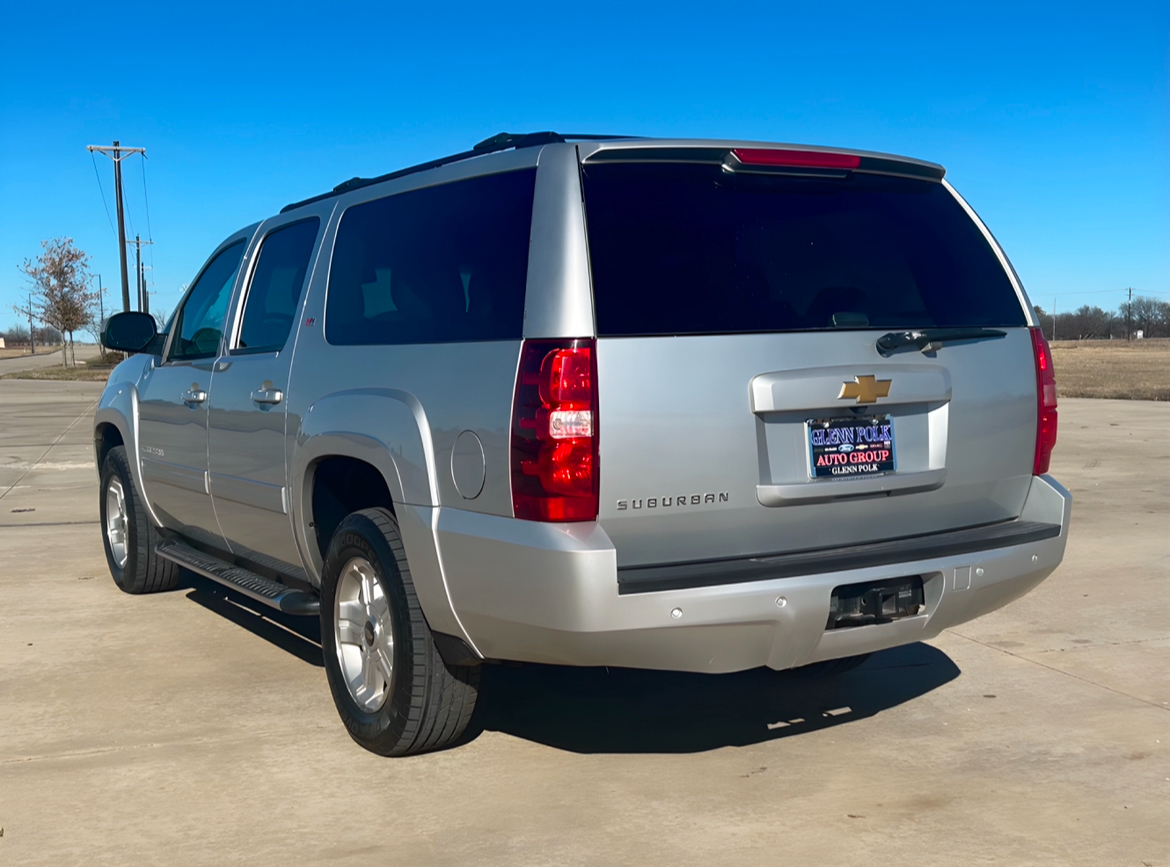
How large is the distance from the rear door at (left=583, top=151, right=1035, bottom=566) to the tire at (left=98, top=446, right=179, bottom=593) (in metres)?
4.14

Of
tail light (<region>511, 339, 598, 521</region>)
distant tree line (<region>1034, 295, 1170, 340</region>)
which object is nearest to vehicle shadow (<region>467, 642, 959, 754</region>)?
tail light (<region>511, 339, 598, 521</region>)

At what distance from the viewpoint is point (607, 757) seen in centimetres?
430

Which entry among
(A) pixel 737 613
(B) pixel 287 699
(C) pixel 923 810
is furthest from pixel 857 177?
(B) pixel 287 699

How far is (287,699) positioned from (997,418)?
2.96 meters

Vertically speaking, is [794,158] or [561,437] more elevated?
[794,158]

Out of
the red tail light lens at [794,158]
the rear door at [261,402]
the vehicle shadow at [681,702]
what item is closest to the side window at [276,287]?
the rear door at [261,402]

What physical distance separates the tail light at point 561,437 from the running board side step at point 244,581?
1601 mm

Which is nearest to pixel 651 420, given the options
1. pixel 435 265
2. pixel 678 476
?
pixel 678 476

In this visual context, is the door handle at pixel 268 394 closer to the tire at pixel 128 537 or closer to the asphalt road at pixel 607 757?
the asphalt road at pixel 607 757

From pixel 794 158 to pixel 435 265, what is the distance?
126 cm

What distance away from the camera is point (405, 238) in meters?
4.47

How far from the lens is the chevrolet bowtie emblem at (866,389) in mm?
3742

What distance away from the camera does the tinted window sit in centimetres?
378

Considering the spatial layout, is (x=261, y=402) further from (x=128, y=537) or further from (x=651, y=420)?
(x=128, y=537)
